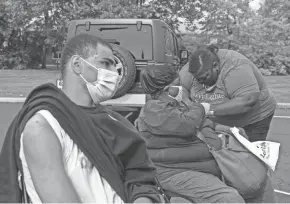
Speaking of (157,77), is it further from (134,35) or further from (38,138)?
(134,35)

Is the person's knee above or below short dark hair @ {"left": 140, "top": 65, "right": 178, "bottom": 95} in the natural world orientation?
below

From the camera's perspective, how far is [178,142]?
3.07 metres

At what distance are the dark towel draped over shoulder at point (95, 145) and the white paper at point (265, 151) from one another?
1025mm

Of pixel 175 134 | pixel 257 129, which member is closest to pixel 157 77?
pixel 175 134

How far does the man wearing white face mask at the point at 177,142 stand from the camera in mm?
3018

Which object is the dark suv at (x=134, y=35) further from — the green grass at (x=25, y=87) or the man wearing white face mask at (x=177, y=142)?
the green grass at (x=25, y=87)

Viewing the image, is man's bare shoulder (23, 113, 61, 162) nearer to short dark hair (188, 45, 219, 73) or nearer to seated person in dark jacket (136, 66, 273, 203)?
seated person in dark jacket (136, 66, 273, 203)

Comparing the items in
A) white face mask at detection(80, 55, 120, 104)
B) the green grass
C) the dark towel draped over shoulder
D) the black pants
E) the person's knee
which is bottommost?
the green grass

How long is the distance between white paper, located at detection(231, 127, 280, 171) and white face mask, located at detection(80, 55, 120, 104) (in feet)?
3.90

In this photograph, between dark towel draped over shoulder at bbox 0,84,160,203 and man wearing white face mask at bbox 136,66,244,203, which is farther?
man wearing white face mask at bbox 136,66,244,203

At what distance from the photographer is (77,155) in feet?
6.21

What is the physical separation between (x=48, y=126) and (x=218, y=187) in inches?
60.6

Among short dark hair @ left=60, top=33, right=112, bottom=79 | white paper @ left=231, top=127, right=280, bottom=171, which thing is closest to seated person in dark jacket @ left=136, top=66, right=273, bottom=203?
white paper @ left=231, top=127, right=280, bottom=171

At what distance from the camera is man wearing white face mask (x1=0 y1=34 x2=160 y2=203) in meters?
1.75
